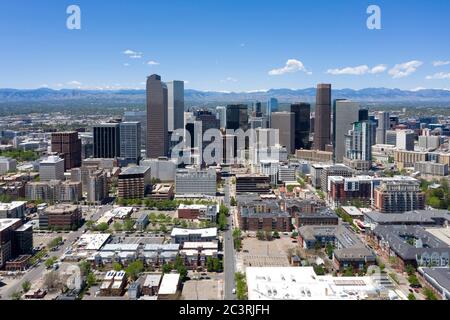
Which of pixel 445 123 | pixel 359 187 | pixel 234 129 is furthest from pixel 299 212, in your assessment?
pixel 445 123

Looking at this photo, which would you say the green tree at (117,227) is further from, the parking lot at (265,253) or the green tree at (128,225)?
the parking lot at (265,253)

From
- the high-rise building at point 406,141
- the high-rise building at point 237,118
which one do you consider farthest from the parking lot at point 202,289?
the high-rise building at point 406,141

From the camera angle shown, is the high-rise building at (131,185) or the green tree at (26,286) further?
the high-rise building at (131,185)

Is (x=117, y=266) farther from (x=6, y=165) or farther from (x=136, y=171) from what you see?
(x=6, y=165)

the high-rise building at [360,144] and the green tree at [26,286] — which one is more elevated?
the high-rise building at [360,144]

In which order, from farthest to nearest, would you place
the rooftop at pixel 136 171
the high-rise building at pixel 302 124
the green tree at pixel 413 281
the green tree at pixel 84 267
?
the high-rise building at pixel 302 124 < the rooftop at pixel 136 171 < the green tree at pixel 84 267 < the green tree at pixel 413 281

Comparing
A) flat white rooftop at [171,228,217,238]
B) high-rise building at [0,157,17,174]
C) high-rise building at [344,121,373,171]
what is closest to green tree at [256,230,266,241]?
flat white rooftop at [171,228,217,238]

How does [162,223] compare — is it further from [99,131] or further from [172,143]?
[172,143]

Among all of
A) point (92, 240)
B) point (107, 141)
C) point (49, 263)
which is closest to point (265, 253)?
point (92, 240)
